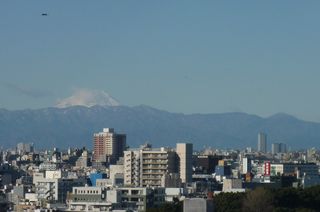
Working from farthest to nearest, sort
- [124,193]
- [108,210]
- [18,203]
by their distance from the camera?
[18,203], [124,193], [108,210]

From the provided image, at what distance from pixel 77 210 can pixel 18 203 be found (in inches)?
311

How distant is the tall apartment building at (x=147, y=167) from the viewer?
71.9 m

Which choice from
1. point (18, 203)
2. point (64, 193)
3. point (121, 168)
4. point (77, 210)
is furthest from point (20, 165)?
point (77, 210)

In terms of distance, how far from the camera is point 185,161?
79.9 meters

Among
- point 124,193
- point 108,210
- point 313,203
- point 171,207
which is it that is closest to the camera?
point 171,207

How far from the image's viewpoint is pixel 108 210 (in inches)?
2100

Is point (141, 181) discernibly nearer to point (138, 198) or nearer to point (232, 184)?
point (232, 184)

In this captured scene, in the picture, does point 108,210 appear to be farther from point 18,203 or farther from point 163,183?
point 163,183

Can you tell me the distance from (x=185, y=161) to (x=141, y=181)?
8.75 m

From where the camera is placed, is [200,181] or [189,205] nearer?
[189,205]

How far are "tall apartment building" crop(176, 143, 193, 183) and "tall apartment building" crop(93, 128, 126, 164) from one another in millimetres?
27025

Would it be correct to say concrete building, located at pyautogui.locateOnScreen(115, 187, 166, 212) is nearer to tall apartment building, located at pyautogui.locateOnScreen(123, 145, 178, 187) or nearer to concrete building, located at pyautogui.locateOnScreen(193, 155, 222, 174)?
tall apartment building, located at pyautogui.locateOnScreen(123, 145, 178, 187)

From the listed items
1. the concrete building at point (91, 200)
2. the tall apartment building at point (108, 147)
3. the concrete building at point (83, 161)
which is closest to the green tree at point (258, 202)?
the concrete building at point (91, 200)

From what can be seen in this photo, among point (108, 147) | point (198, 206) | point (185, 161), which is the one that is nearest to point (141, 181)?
point (185, 161)
